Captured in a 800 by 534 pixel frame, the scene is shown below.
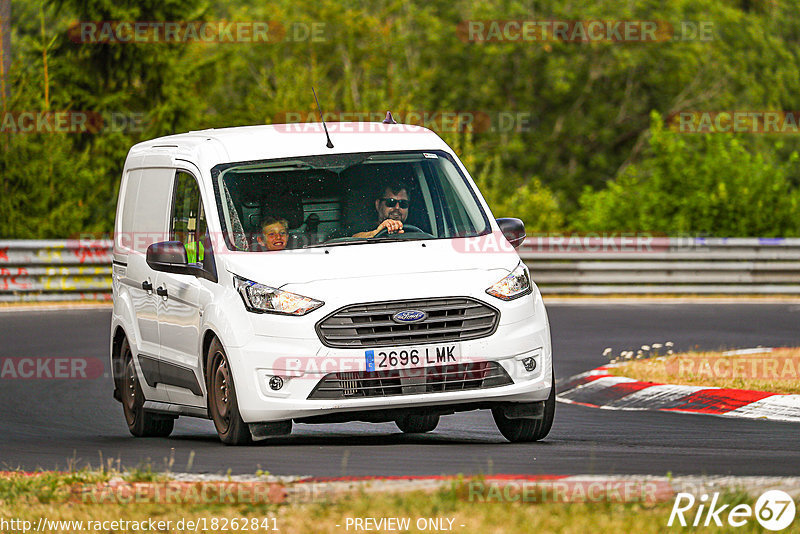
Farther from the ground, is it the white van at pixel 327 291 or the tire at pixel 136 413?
the white van at pixel 327 291

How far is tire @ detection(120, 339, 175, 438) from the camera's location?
440 inches

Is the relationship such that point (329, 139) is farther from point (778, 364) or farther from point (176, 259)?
point (778, 364)

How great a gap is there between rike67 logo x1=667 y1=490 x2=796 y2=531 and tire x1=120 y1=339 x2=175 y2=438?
18.4 feet

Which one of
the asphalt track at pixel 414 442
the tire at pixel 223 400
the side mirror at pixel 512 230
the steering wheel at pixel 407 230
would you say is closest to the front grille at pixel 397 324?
the asphalt track at pixel 414 442

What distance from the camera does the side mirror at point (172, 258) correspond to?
9.72 meters

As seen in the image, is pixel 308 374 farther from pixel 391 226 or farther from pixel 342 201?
pixel 342 201

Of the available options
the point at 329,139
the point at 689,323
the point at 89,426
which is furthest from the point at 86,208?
the point at 329,139

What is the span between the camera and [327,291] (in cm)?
888

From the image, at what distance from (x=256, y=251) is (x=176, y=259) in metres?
0.58

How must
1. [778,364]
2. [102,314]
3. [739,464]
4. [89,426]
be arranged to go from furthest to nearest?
[102,314] → [778,364] → [89,426] → [739,464]

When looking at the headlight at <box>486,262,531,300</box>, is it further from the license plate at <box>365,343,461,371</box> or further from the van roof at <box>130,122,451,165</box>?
the van roof at <box>130,122,451,165</box>

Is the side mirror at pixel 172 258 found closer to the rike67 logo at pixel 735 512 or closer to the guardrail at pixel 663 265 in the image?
the rike67 logo at pixel 735 512

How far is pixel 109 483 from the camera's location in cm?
700

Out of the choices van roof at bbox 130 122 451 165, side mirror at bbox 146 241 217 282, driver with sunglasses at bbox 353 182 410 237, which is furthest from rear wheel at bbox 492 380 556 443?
side mirror at bbox 146 241 217 282
